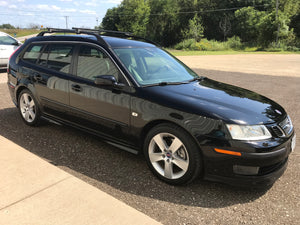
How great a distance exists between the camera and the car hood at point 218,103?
2.88m

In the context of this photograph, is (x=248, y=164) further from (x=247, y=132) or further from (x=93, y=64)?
(x=93, y=64)

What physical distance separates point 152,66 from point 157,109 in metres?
1.01

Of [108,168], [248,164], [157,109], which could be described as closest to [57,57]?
[108,168]

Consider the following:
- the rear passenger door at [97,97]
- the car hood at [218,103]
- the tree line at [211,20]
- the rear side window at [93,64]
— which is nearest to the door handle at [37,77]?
the rear passenger door at [97,97]

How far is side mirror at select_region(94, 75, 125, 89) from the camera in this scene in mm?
3418

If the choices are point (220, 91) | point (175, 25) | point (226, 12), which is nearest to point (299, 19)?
point (226, 12)

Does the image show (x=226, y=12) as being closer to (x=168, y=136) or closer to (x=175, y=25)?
(x=175, y=25)

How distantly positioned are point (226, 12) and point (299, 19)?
23.1 meters

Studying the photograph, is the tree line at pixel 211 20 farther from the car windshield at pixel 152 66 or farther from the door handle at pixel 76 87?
the door handle at pixel 76 87

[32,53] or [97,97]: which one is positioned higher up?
[32,53]

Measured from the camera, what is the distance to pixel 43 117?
4.69 metres

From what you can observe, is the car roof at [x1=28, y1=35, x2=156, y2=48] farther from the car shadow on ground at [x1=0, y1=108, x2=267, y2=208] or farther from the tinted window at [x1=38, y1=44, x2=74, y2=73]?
the car shadow on ground at [x1=0, y1=108, x2=267, y2=208]

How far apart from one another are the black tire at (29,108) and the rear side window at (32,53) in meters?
0.56

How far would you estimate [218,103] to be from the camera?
3.09 m
